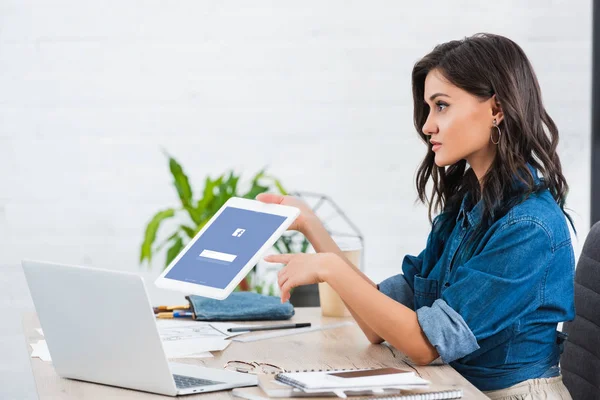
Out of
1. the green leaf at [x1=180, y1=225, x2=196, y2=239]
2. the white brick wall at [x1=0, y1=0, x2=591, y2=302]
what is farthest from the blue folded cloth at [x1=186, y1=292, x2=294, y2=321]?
the white brick wall at [x1=0, y1=0, x2=591, y2=302]

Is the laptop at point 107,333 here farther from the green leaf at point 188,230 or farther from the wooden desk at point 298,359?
the green leaf at point 188,230

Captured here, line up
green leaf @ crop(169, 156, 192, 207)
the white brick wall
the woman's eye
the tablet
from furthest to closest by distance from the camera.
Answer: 1. the white brick wall
2. green leaf @ crop(169, 156, 192, 207)
3. the woman's eye
4. the tablet

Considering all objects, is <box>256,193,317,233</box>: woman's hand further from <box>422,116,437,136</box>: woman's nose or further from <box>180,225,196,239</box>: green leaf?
<box>180,225,196,239</box>: green leaf

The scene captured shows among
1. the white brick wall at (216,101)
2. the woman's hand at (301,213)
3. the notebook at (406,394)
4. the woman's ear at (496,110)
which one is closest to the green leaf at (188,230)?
the white brick wall at (216,101)

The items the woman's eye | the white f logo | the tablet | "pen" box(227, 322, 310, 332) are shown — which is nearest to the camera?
the tablet

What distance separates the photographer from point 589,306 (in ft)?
5.82

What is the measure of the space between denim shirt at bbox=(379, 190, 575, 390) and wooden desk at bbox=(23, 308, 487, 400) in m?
0.09

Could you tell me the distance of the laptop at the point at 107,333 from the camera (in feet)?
4.13

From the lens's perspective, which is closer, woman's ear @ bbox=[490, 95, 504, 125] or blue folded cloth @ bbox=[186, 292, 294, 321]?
woman's ear @ bbox=[490, 95, 504, 125]

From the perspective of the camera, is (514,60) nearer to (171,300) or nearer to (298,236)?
(298,236)

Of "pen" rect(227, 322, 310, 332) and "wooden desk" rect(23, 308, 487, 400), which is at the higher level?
"wooden desk" rect(23, 308, 487, 400)

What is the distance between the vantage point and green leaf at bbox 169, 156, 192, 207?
2.87 meters

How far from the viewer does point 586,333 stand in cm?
177

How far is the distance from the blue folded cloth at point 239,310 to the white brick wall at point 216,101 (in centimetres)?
131
